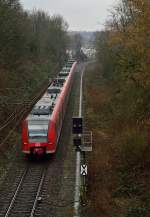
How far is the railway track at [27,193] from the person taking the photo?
1638cm

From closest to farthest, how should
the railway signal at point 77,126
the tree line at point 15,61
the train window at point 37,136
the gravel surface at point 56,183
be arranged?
the gravel surface at point 56,183 < the railway signal at point 77,126 < the train window at point 37,136 < the tree line at point 15,61

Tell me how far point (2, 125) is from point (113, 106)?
11.1 m

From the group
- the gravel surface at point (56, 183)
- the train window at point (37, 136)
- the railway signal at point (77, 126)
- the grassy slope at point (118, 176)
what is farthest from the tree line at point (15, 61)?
the railway signal at point (77, 126)

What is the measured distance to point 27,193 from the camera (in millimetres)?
18391

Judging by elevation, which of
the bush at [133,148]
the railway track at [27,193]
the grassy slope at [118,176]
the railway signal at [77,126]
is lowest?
the railway track at [27,193]

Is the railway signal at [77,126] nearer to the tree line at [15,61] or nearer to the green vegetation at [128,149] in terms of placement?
the green vegetation at [128,149]

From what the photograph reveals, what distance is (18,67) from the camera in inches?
1927

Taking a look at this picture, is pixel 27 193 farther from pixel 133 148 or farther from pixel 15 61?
pixel 15 61

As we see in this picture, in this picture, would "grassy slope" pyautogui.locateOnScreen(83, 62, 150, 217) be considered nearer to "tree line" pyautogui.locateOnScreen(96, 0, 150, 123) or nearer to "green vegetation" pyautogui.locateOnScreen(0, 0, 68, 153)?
"tree line" pyautogui.locateOnScreen(96, 0, 150, 123)

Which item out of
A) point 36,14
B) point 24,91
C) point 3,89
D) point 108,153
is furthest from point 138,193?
point 36,14

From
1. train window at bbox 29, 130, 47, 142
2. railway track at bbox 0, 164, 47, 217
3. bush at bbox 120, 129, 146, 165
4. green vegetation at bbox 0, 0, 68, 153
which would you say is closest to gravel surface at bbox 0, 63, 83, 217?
railway track at bbox 0, 164, 47, 217

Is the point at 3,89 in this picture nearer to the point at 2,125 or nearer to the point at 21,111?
the point at 21,111

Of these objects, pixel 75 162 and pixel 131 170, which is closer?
pixel 131 170

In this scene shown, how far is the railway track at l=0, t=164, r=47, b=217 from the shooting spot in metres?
16.4
